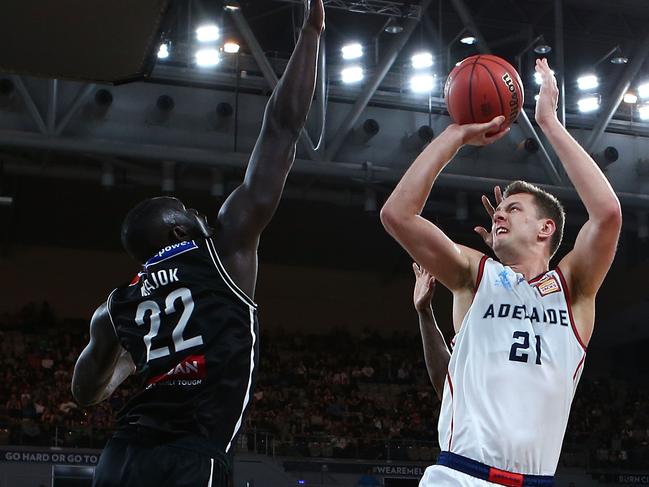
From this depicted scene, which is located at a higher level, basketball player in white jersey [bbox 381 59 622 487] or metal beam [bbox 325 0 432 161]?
metal beam [bbox 325 0 432 161]

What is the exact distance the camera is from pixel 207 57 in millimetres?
21484

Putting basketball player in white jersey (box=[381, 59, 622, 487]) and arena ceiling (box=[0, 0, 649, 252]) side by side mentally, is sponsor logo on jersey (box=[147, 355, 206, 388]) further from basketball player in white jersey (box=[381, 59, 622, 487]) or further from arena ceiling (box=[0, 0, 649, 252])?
arena ceiling (box=[0, 0, 649, 252])

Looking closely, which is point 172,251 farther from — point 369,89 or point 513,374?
point 369,89

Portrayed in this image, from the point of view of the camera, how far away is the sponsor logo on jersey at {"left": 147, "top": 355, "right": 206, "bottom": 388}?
12.5 ft

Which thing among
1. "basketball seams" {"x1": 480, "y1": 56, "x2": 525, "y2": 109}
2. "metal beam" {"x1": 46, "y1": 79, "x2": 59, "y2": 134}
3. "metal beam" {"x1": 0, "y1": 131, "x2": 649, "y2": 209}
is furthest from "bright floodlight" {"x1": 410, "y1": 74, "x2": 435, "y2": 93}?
"basketball seams" {"x1": 480, "y1": 56, "x2": 525, "y2": 109}

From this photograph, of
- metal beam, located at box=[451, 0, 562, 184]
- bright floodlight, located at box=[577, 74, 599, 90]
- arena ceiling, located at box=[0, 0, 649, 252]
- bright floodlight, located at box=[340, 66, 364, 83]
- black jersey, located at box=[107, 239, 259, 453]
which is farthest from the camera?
bright floodlight, located at box=[577, 74, 599, 90]

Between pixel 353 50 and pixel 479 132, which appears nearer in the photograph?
pixel 479 132

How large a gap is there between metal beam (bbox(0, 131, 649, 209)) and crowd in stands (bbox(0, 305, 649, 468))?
544 cm

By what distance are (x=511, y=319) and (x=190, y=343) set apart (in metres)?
1.37

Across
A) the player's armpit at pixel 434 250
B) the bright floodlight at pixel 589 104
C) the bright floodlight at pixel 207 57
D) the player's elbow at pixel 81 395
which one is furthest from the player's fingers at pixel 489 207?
the bright floodlight at pixel 589 104

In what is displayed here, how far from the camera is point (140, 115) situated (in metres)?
21.2

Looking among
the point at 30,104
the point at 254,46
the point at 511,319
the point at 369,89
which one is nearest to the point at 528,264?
the point at 511,319

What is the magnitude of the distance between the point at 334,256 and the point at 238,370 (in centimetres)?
2667

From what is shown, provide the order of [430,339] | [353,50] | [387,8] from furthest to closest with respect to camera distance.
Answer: [353,50]
[387,8]
[430,339]
